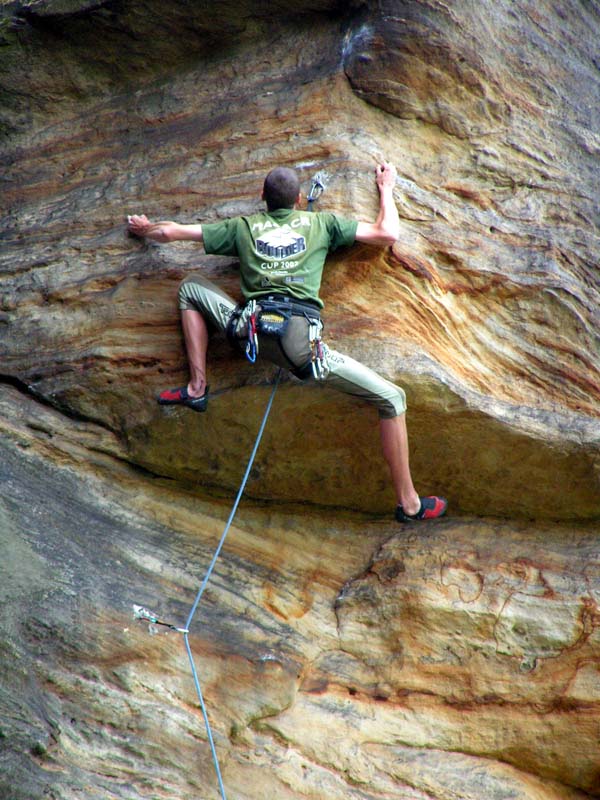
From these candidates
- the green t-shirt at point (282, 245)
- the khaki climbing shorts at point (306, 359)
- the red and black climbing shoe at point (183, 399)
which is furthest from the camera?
the red and black climbing shoe at point (183, 399)

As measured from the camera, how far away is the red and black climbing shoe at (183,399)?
6.95m

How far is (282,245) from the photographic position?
6430 mm

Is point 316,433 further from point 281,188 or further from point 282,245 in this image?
point 281,188

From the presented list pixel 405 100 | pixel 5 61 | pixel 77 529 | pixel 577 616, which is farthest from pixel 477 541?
pixel 5 61

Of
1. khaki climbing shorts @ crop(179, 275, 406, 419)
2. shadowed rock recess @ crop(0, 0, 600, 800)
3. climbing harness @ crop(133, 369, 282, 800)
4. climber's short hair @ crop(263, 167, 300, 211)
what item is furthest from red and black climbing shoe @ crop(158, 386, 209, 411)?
climber's short hair @ crop(263, 167, 300, 211)

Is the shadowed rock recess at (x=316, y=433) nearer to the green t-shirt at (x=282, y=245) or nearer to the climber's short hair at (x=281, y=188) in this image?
the green t-shirt at (x=282, y=245)

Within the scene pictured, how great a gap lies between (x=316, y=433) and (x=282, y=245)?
1.62 metres

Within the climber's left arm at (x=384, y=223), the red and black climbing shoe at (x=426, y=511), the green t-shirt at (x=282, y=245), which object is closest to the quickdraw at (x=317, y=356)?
the green t-shirt at (x=282, y=245)

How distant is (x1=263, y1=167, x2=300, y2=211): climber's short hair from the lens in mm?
6473

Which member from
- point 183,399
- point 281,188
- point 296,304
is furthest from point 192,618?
point 281,188

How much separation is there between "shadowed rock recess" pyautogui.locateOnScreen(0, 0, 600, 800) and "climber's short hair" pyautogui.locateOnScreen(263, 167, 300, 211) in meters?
0.61

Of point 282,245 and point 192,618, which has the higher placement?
point 282,245

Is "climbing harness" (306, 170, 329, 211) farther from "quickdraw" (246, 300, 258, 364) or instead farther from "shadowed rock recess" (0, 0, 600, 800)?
"quickdraw" (246, 300, 258, 364)

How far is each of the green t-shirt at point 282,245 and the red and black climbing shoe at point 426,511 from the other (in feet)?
5.95
